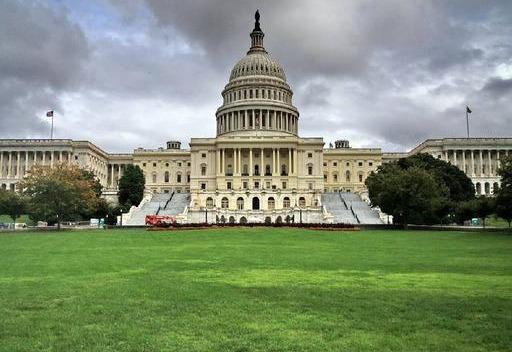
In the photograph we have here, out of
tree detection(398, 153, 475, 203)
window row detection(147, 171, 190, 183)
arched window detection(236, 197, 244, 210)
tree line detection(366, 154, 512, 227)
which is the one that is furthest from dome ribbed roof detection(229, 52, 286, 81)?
tree line detection(366, 154, 512, 227)

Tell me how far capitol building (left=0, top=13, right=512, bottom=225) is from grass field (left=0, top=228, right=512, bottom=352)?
77928 mm

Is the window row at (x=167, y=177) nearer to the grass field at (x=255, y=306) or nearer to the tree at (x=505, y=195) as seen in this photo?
the tree at (x=505, y=195)

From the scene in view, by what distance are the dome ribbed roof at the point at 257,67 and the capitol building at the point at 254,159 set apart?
0.33 meters

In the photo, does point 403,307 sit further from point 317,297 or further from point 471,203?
point 471,203

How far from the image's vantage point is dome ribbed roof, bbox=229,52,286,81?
15162cm

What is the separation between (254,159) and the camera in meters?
128

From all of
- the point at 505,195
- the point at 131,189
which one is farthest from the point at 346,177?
the point at 505,195

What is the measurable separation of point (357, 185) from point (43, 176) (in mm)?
90485

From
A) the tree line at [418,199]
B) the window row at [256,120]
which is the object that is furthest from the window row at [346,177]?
the tree line at [418,199]

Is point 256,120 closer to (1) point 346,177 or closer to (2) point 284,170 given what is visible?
(2) point 284,170

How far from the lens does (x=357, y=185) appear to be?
5689 inches

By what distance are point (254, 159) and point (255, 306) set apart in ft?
372

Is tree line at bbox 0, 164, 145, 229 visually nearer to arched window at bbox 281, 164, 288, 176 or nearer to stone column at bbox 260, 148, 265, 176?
stone column at bbox 260, 148, 265, 176

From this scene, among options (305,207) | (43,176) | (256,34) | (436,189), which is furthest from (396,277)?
(256,34)
